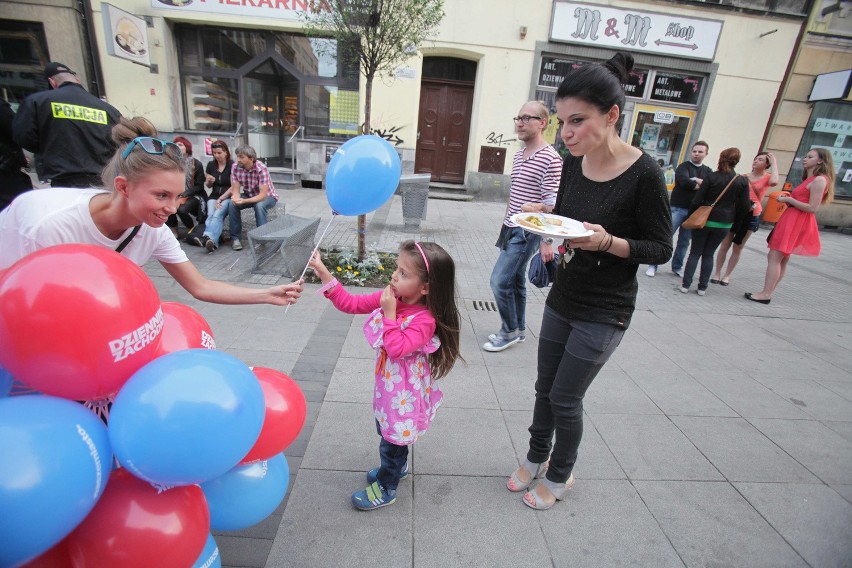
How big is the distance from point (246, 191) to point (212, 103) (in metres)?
7.11

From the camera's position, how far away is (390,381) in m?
1.91

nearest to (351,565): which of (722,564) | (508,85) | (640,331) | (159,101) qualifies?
(722,564)

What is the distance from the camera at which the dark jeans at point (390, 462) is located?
78.8 inches

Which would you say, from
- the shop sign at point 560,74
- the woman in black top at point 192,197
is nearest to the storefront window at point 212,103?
the woman in black top at point 192,197

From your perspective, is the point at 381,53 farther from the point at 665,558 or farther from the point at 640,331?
the point at 665,558

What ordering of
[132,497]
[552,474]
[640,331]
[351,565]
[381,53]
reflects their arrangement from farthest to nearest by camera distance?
[381,53]
[640,331]
[552,474]
[351,565]
[132,497]

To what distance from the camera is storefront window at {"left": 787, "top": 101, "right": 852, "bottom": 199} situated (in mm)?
11312

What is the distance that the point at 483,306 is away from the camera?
484 centimetres

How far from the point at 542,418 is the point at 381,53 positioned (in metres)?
5.43

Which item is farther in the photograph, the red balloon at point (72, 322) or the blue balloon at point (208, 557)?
the blue balloon at point (208, 557)

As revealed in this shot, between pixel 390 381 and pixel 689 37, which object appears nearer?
pixel 390 381

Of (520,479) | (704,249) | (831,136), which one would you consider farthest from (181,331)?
(831,136)

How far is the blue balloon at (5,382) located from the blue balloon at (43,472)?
212mm

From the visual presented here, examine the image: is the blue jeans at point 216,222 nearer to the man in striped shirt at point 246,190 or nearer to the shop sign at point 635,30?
the man in striped shirt at point 246,190
